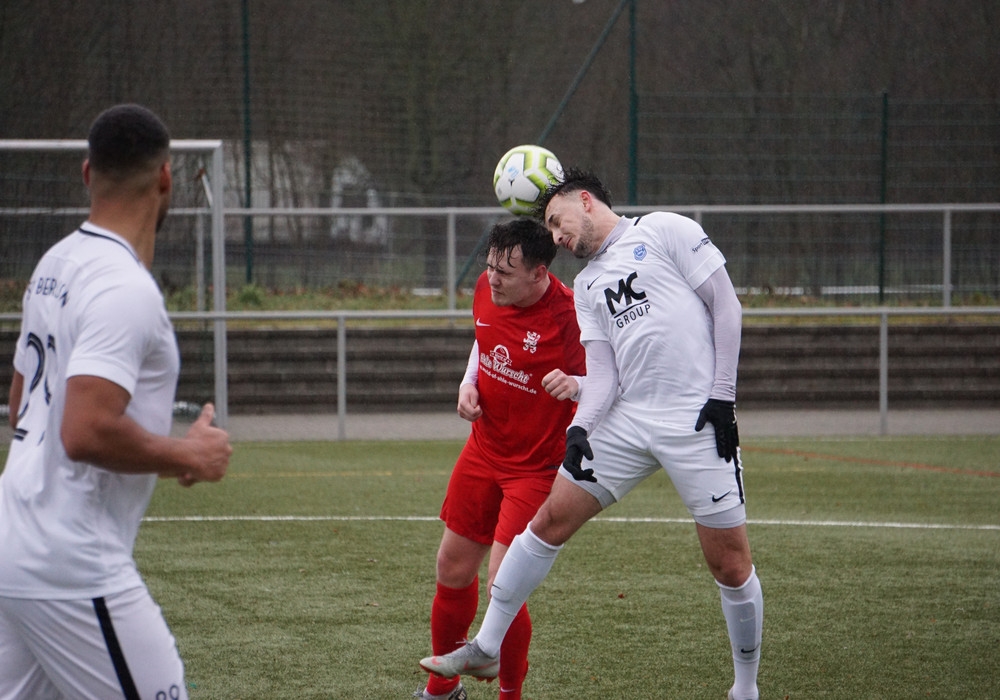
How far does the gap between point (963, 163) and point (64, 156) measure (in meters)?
12.0

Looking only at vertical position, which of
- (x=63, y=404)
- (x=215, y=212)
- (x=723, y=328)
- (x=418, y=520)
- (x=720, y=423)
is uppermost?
(x=215, y=212)

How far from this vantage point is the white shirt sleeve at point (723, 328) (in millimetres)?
4004

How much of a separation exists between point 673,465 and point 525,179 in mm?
1287

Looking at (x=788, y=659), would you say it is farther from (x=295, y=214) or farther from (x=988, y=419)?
(x=295, y=214)

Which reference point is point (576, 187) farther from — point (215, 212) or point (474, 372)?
point (215, 212)

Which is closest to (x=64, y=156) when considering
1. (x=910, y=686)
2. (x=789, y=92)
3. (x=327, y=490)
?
(x=327, y=490)

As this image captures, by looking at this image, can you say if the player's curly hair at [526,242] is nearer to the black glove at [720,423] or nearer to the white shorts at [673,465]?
the white shorts at [673,465]

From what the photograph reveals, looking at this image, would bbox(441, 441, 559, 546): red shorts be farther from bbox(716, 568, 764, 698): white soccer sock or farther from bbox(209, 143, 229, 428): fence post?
bbox(209, 143, 229, 428): fence post

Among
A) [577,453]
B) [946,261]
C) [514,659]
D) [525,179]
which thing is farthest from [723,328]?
[946,261]

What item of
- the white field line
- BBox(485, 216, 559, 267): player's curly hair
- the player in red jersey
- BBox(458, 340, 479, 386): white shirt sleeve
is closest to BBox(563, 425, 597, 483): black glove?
the player in red jersey

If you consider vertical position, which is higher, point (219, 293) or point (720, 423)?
point (219, 293)

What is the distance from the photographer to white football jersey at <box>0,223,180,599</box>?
2391mm

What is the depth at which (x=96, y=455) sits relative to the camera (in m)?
2.33

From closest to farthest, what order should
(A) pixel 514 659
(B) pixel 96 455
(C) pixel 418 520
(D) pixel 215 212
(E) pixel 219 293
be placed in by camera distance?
(B) pixel 96 455, (A) pixel 514 659, (C) pixel 418 520, (D) pixel 215 212, (E) pixel 219 293
